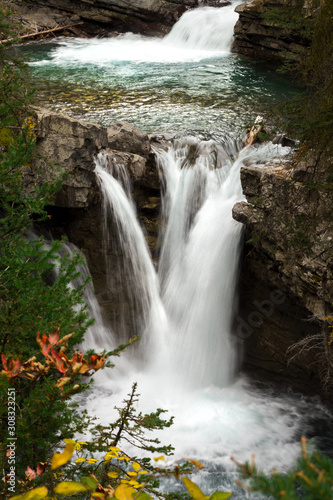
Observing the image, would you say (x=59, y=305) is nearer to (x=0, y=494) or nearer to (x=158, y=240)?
(x=0, y=494)

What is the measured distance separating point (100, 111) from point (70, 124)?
3375 mm

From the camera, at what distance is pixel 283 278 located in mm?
5809

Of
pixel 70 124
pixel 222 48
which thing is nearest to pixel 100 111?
pixel 70 124

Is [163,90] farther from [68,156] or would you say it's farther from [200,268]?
[200,268]

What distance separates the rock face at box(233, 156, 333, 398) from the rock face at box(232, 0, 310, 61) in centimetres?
777

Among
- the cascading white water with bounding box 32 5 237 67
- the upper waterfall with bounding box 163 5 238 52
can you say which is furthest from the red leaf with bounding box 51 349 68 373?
the upper waterfall with bounding box 163 5 238 52

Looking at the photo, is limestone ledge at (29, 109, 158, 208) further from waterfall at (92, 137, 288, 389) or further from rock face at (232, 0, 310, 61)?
rock face at (232, 0, 310, 61)

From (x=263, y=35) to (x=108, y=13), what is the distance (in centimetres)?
681

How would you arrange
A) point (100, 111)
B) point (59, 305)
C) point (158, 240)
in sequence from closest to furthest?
1. point (59, 305)
2. point (158, 240)
3. point (100, 111)

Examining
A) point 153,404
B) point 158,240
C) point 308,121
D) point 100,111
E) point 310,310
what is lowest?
point 153,404

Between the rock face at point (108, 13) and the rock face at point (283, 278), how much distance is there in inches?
515

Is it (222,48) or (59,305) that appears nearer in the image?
(59,305)

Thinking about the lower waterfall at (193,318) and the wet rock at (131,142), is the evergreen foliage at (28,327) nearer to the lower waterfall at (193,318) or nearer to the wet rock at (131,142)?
the lower waterfall at (193,318)

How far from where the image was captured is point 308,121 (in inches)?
197
